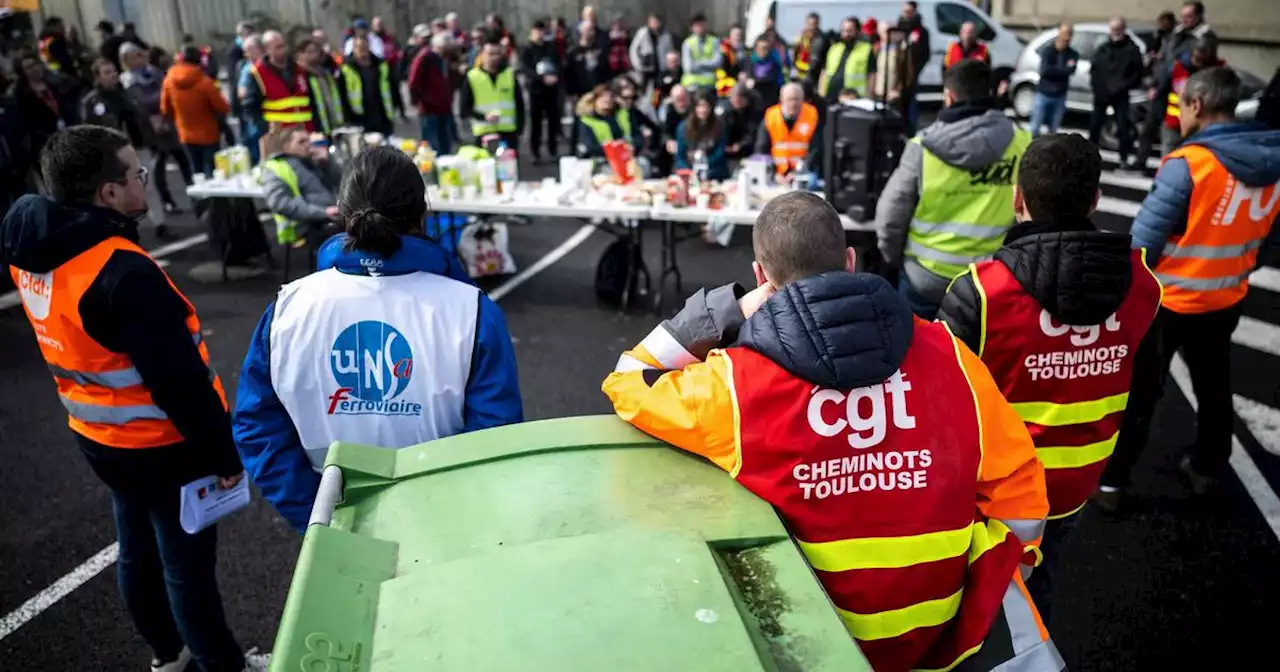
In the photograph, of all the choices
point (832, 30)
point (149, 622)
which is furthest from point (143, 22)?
point (149, 622)

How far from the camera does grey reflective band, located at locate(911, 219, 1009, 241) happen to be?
433 cm

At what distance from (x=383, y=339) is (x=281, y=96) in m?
8.39

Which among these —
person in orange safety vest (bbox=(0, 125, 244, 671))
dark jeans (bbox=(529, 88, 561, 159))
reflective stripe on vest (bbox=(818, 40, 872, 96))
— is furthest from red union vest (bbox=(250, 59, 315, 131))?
person in orange safety vest (bbox=(0, 125, 244, 671))

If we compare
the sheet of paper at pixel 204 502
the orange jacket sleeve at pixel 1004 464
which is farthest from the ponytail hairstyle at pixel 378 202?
the orange jacket sleeve at pixel 1004 464

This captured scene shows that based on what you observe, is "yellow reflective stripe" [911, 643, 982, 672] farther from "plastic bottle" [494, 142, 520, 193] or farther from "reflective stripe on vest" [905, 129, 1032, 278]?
"plastic bottle" [494, 142, 520, 193]

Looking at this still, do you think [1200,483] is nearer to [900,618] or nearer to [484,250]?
[900,618]

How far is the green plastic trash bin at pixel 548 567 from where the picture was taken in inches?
46.6

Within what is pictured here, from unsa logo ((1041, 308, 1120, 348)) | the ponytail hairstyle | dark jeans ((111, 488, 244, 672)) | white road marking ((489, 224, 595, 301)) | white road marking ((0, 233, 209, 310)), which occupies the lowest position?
white road marking ((489, 224, 595, 301))

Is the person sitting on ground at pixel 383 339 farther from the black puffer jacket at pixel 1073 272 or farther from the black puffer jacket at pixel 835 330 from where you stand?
the black puffer jacket at pixel 1073 272

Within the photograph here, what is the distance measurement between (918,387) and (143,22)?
24041mm

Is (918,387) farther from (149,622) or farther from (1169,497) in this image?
(1169,497)

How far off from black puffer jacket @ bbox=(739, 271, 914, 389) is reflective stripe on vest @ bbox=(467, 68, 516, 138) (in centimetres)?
880

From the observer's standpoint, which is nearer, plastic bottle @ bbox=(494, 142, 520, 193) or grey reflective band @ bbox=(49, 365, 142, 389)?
grey reflective band @ bbox=(49, 365, 142, 389)

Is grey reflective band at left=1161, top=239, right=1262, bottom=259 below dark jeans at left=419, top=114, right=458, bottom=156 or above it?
above
